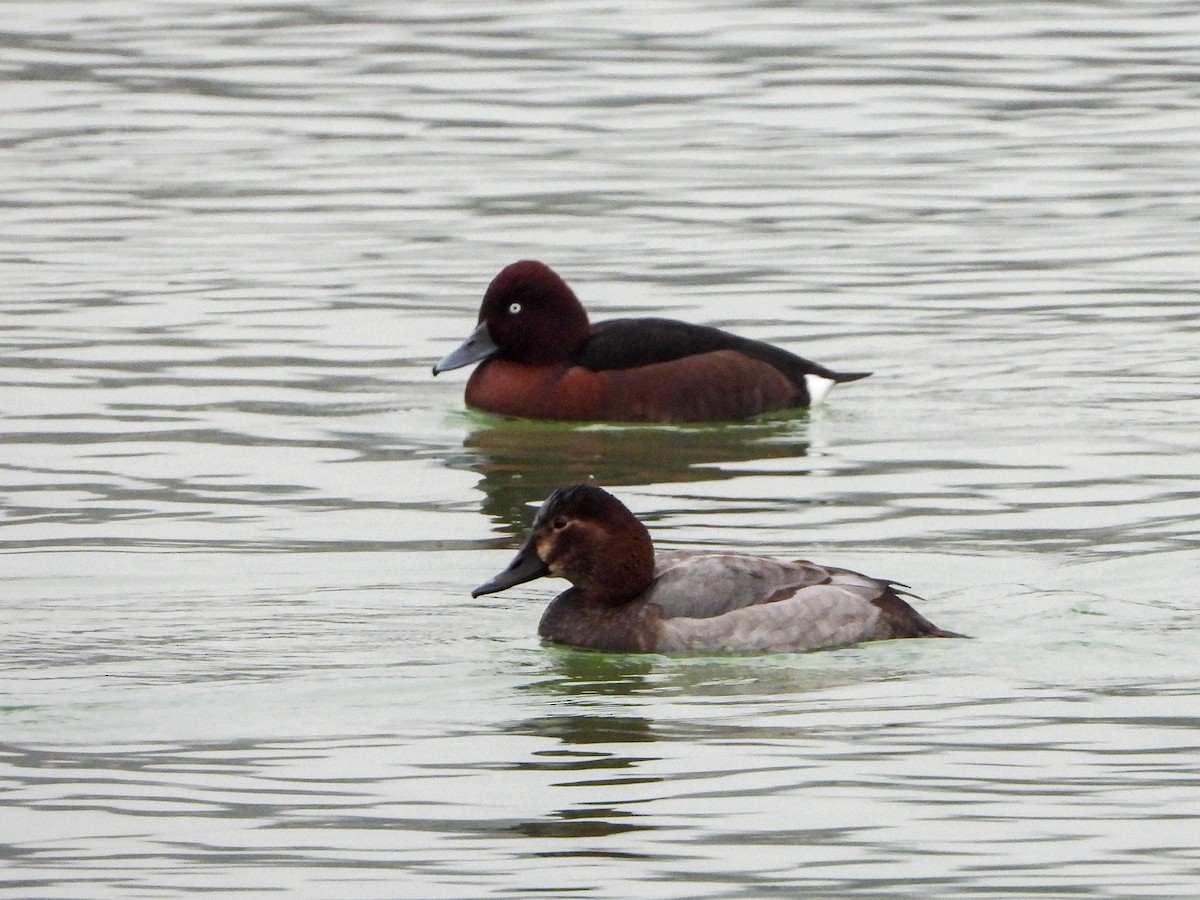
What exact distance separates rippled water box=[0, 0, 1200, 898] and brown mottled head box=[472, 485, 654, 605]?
0.32 meters

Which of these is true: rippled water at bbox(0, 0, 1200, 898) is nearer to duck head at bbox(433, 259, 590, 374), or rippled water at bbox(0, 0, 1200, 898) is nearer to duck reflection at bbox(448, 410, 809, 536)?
duck reflection at bbox(448, 410, 809, 536)

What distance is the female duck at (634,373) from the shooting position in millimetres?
16172

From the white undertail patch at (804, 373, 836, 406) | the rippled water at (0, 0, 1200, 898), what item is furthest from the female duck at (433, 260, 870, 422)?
the rippled water at (0, 0, 1200, 898)

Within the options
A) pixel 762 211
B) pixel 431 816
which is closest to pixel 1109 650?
pixel 431 816

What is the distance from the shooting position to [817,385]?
1623cm

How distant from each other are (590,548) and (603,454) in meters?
4.35

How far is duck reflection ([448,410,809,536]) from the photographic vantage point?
14.4 meters

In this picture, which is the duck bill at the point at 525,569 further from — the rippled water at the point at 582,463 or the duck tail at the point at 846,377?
the duck tail at the point at 846,377

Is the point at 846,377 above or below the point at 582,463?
above

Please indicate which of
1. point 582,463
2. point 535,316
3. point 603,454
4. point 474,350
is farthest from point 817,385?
point 474,350

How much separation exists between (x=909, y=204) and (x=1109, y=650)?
39.1 ft

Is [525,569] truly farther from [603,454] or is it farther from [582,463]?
[603,454]

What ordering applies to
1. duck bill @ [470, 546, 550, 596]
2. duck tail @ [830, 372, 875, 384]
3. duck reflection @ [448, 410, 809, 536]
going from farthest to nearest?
duck tail @ [830, 372, 875, 384]
duck reflection @ [448, 410, 809, 536]
duck bill @ [470, 546, 550, 596]

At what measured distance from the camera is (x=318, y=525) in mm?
13289
